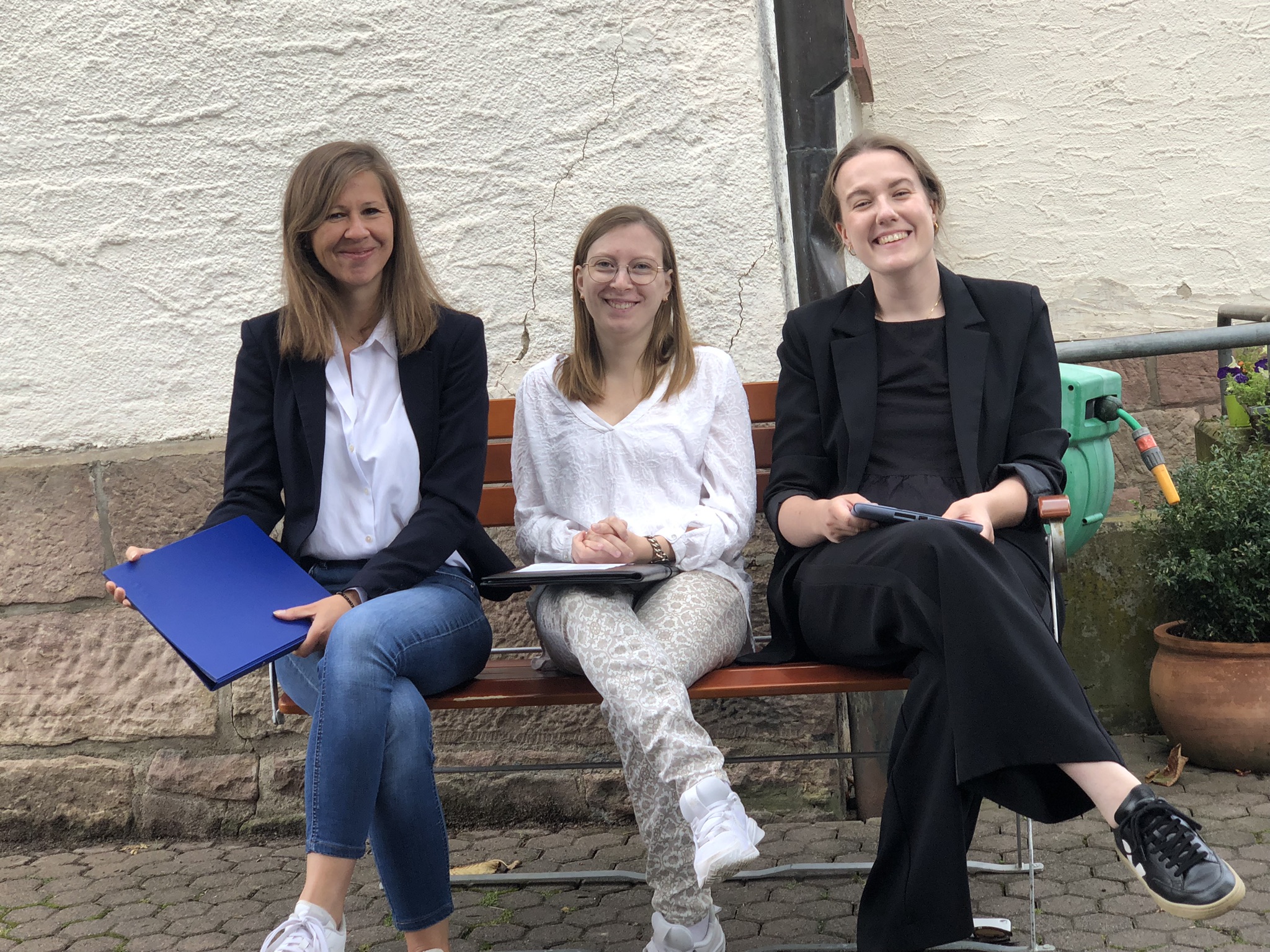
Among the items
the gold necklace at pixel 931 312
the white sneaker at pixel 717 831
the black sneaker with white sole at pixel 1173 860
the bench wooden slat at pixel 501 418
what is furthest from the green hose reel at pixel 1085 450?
the bench wooden slat at pixel 501 418

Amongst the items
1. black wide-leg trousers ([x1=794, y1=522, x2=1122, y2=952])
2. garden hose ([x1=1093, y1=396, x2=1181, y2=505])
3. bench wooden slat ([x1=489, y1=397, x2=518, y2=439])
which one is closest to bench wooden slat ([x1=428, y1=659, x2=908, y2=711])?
black wide-leg trousers ([x1=794, y1=522, x2=1122, y2=952])

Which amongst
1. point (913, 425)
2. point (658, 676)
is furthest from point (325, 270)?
point (913, 425)

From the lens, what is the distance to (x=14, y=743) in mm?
3832

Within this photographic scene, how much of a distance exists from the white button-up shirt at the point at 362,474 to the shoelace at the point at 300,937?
0.86 m

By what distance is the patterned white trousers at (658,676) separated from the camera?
2.42m

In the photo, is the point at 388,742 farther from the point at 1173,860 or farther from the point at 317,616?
the point at 1173,860

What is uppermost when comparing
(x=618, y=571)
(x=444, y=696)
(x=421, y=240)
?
(x=421, y=240)

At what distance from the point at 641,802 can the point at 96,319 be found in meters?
2.31

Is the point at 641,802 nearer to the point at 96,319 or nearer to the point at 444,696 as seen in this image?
the point at 444,696

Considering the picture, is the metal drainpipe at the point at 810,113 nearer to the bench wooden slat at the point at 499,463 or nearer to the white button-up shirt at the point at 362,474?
the bench wooden slat at the point at 499,463

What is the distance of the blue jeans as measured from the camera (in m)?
2.42

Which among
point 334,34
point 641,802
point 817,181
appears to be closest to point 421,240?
point 334,34

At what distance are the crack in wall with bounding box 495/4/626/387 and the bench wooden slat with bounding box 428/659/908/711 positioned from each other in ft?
3.94

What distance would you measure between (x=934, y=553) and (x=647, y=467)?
0.82 m
